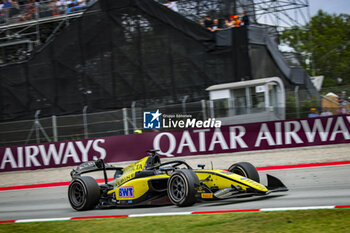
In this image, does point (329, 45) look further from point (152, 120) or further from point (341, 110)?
point (152, 120)

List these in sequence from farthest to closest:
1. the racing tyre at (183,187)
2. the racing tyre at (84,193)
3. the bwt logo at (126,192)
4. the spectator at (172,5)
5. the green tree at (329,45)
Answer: the green tree at (329,45) < the spectator at (172,5) < the racing tyre at (84,193) < the bwt logo at (126,192) < the racing tyre at (183,187)

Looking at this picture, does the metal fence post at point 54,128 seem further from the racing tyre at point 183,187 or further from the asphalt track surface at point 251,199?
the racing tyre at point 183,187

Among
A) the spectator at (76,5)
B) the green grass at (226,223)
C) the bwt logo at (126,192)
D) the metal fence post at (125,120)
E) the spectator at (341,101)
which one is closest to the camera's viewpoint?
the green grass at (226,223)

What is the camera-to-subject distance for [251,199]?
7.57 m

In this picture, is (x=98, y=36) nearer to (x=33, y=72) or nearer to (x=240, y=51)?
(x=33, y=72)

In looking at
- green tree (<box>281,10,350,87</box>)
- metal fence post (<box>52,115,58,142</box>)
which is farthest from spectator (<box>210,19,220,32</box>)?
green tree (<box>281,10,350,87</box>)

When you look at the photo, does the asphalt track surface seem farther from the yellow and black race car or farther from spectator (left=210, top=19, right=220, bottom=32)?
spectator (left=210, top=19, right=220, bottom=32)

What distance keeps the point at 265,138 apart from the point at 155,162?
6.28 metres

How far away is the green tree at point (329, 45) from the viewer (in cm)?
4625

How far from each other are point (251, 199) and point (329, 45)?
157 feet

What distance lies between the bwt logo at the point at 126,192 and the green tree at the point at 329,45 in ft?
124

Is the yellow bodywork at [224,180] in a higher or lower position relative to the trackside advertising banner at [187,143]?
lower

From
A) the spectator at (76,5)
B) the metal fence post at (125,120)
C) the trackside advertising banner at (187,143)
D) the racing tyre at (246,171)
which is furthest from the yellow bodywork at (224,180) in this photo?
the spectator at (76,5)

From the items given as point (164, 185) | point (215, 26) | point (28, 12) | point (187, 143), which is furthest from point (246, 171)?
point (28, 12)
